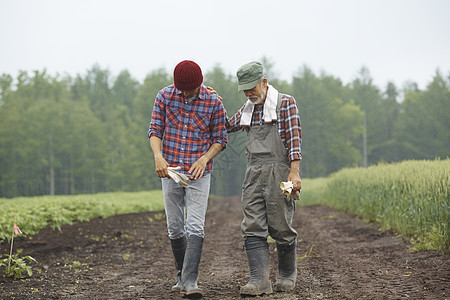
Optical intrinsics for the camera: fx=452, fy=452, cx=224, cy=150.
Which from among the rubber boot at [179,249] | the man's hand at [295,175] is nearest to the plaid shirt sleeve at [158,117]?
the rubber boot at [179,249]

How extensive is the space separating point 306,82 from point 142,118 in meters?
20.6

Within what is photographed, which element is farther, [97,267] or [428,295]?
[97,267]

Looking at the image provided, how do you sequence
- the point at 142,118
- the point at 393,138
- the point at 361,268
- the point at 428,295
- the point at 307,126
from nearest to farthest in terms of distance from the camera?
the point at 428,295 < the point at 361,268 < the point at 142,118 < the point at 307,126 < the point at 393,138

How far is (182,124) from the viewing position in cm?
413

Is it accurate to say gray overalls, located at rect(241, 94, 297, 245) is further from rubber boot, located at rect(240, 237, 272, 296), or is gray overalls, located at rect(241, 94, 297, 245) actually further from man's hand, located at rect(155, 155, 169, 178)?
man's hand, located at rect(155, 155, 169, 178)

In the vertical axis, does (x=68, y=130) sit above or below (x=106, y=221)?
above

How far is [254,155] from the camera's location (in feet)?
13.6

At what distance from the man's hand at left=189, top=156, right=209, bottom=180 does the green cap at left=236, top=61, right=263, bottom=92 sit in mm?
746

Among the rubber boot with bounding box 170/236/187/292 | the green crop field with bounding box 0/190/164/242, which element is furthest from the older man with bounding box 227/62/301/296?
the green crop field with bounding box 0/190/164/242

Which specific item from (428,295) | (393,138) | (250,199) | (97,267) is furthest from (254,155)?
(393,138)

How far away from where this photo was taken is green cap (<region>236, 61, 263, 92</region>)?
4.06 m

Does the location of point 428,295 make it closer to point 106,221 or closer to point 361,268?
point 361,268

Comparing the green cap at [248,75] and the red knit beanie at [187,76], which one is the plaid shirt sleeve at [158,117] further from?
the green cap at [248,75]

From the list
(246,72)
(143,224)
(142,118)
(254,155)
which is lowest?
(143,224)
